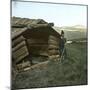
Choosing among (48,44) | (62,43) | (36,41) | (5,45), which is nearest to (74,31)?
(62,43)

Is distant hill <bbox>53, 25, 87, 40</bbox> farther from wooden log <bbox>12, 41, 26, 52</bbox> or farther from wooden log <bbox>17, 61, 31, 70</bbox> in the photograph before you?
wooden log <bbox>17, 61, 31, 70</bbox>

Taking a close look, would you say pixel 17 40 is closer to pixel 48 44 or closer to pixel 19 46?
pixel 19 46

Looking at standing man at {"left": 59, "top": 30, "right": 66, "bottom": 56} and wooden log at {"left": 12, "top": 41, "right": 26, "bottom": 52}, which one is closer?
wooden log at {"left": 12, "top": 41, "right": 26, "bottom": 52}

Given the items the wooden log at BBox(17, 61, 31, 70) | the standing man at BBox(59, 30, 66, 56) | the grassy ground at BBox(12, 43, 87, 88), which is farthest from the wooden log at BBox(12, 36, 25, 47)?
the standing man at BBox(59, 30, 66, 56)

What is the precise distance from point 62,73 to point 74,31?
519 mm

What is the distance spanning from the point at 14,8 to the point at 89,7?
3.02 feet

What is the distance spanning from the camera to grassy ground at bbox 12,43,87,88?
2.22m

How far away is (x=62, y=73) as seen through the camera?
2334 mm

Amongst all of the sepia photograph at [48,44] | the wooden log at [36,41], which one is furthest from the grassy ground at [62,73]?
the wooden log at [36,41]

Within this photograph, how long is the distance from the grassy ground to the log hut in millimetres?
127

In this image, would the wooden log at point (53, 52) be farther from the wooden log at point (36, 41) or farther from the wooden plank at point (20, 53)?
the wooden plank at point (20, 53)

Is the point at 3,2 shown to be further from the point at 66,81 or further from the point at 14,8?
the point at 66,81

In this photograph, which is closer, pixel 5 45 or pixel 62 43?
pixel 5 45

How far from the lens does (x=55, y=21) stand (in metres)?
2.32
